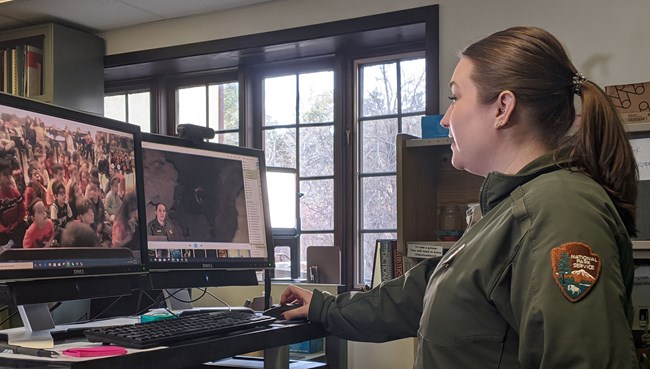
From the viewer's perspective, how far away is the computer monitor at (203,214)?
1.82m

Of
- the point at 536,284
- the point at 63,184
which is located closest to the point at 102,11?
the point at 63,184

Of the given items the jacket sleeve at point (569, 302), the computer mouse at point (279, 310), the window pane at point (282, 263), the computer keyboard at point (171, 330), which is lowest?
the window pane at point (282, 263)

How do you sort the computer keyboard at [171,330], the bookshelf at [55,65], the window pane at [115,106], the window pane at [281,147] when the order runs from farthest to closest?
1. the window pane at [115,106]
2. the bookshelf at [55,65]
3. the window pane at [281,147]
4. the computer keyboard at [171,330]

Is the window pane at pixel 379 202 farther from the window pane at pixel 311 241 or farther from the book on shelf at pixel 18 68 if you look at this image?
the book on shelf at pixel 18 68

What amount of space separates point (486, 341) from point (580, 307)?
172 mm

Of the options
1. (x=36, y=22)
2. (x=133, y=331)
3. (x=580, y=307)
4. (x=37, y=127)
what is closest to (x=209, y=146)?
(x=37, y=127)

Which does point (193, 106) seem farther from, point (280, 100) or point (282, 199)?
point (282, 199)

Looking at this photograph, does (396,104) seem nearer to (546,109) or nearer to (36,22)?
(36,22)

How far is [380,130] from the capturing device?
3736mm

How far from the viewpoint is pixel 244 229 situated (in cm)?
202

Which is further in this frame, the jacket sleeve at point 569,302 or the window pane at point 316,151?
the window pane at point 316,151

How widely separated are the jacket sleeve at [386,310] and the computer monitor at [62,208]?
485 millimetres

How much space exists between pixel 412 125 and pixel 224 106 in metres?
1.16

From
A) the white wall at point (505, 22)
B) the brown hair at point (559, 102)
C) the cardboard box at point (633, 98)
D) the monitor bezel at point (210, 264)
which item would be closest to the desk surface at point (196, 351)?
the monitor bezel at point (210, 264)
